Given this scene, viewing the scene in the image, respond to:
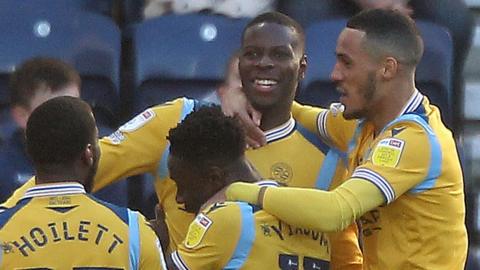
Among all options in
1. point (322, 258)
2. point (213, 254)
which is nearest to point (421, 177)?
point (322, 258)

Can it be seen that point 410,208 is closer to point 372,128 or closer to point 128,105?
point 372,128

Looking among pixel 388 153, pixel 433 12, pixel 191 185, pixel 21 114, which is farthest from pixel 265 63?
pixel 433 12

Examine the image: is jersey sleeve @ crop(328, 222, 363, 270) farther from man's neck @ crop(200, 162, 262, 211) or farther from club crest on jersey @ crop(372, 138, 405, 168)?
man's neck @ crop(200, 162, 262, 211)

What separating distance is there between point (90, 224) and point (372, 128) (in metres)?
1.08

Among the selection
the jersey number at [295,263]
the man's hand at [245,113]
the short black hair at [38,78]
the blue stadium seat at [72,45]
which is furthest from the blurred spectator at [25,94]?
the jersey number at [295,263]

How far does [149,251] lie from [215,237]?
20 cm

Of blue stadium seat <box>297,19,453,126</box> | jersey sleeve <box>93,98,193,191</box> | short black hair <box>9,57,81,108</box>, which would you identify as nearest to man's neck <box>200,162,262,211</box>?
jersey sleeve <box>93,98,193,191</box>

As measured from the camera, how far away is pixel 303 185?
473 centimetres

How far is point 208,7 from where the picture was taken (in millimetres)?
6695

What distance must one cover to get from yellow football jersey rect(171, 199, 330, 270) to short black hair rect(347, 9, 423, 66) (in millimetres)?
677

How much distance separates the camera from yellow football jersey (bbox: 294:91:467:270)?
4.26 metres

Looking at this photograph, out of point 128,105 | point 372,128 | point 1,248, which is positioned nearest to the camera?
point 1,248

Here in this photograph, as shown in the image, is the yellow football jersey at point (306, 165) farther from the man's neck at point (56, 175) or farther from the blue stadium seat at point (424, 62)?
the blue stadium seat at point (424, 62)

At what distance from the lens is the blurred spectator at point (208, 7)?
263 inches
